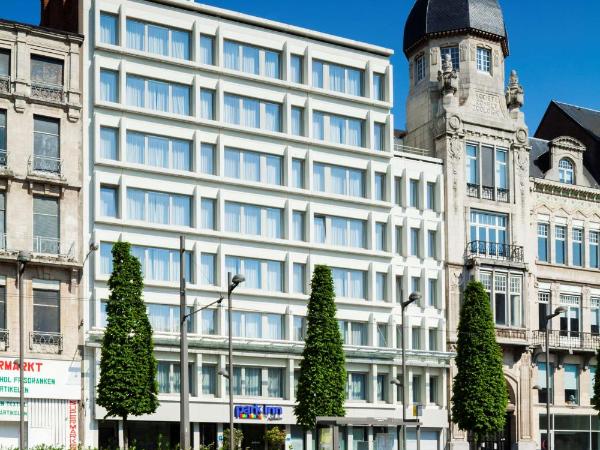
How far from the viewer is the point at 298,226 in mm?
65750

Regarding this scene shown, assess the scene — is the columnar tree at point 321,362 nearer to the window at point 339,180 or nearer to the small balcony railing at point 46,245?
→ the window at point 339,180

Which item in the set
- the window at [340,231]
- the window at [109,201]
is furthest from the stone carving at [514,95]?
→ the window at [109,201]

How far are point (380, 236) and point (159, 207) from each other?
13.0 metres

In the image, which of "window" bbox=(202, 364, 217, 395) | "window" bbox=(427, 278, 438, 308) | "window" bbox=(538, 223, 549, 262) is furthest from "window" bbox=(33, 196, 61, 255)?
"window" bbox=(538, 223, 549, 262)

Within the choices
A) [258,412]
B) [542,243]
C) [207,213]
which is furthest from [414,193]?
[258,412]

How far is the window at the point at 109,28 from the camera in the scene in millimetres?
60500

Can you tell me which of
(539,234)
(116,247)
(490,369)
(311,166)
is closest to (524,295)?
(539,234)

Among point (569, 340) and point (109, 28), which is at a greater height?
point (109, 28)

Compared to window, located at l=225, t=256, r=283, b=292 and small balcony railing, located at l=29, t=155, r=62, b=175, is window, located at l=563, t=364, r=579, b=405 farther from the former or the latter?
small balcony railing, located at l=29, t=155, r=62, b=175

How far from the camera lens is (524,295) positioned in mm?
71875

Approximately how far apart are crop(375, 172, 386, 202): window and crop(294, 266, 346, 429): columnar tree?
10.5 m

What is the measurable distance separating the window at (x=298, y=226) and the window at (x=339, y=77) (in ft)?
22.3

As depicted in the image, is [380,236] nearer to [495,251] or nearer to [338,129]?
[338,129]

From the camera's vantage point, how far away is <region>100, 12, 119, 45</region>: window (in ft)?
198
